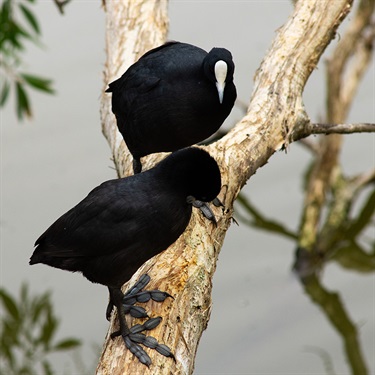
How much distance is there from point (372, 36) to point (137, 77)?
12.5ft

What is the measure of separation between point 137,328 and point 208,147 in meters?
1.25

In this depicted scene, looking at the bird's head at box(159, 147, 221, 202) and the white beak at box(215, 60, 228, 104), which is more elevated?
the white beak at box(215, 60, 228, 104)

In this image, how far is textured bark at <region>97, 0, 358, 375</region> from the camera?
12.1 feet

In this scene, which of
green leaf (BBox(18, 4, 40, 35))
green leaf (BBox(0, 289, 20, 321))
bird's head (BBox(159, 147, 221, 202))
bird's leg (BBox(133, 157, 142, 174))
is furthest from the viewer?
green leaf (BBox(0, 289, 20, 321))

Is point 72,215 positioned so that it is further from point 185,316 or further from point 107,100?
point 107,100

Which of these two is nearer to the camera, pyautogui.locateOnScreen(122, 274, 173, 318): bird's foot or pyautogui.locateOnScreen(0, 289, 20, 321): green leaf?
pyautogui.locateOnScreen(122, 274, 173, 318): bird's foot

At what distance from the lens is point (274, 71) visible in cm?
489

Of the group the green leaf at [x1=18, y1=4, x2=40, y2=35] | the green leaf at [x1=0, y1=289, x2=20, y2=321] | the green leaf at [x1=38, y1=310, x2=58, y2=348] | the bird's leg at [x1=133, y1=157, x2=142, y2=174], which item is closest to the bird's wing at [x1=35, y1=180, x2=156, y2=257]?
the bird's leg at [x1=133, y1=157, x2=142, y2=174]

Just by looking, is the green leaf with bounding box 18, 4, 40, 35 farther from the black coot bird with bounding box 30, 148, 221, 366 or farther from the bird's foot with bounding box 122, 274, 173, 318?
the bird's foot with bounding box 122, 274, 173, 318

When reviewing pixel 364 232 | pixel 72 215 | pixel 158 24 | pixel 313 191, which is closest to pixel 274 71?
pixel 158 24

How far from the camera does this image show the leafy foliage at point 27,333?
6.66 metres

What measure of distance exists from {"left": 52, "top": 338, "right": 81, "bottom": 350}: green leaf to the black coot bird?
3110mm

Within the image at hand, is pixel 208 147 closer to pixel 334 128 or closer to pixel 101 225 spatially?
pixel 334 128

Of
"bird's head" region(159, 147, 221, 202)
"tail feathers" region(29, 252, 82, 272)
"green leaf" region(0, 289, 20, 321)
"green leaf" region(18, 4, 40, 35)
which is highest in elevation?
"green leaf" region(18, 4, 40, 35)
